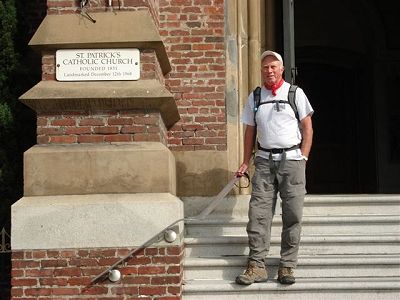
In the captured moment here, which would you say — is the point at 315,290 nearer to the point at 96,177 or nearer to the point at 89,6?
the point at 96,177

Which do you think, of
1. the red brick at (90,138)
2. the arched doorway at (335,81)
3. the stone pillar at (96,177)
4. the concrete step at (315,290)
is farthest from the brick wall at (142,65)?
the arched doorway at (335,81)

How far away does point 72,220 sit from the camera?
556 centimetres

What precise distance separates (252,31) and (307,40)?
4.49 m

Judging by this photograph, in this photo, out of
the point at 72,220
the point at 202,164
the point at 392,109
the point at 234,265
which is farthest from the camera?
the point at 392,109

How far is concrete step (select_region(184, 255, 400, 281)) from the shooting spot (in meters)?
5.85

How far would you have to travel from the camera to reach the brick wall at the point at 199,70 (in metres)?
7.22

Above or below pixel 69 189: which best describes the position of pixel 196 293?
below

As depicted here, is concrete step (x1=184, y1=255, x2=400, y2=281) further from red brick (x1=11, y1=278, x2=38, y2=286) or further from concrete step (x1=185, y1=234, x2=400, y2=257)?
red brick (x1=11, y1=278, x2=38, y2=286)

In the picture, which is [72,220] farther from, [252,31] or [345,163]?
[345,163]

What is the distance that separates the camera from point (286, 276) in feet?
18.3

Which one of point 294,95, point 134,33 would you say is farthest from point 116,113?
point 294,95

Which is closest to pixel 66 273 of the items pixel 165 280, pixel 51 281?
pixel 51 281

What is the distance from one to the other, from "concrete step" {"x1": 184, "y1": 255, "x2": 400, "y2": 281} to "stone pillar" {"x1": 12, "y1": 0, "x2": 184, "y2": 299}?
1.09ft

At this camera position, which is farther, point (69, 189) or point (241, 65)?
point (241, 65)
